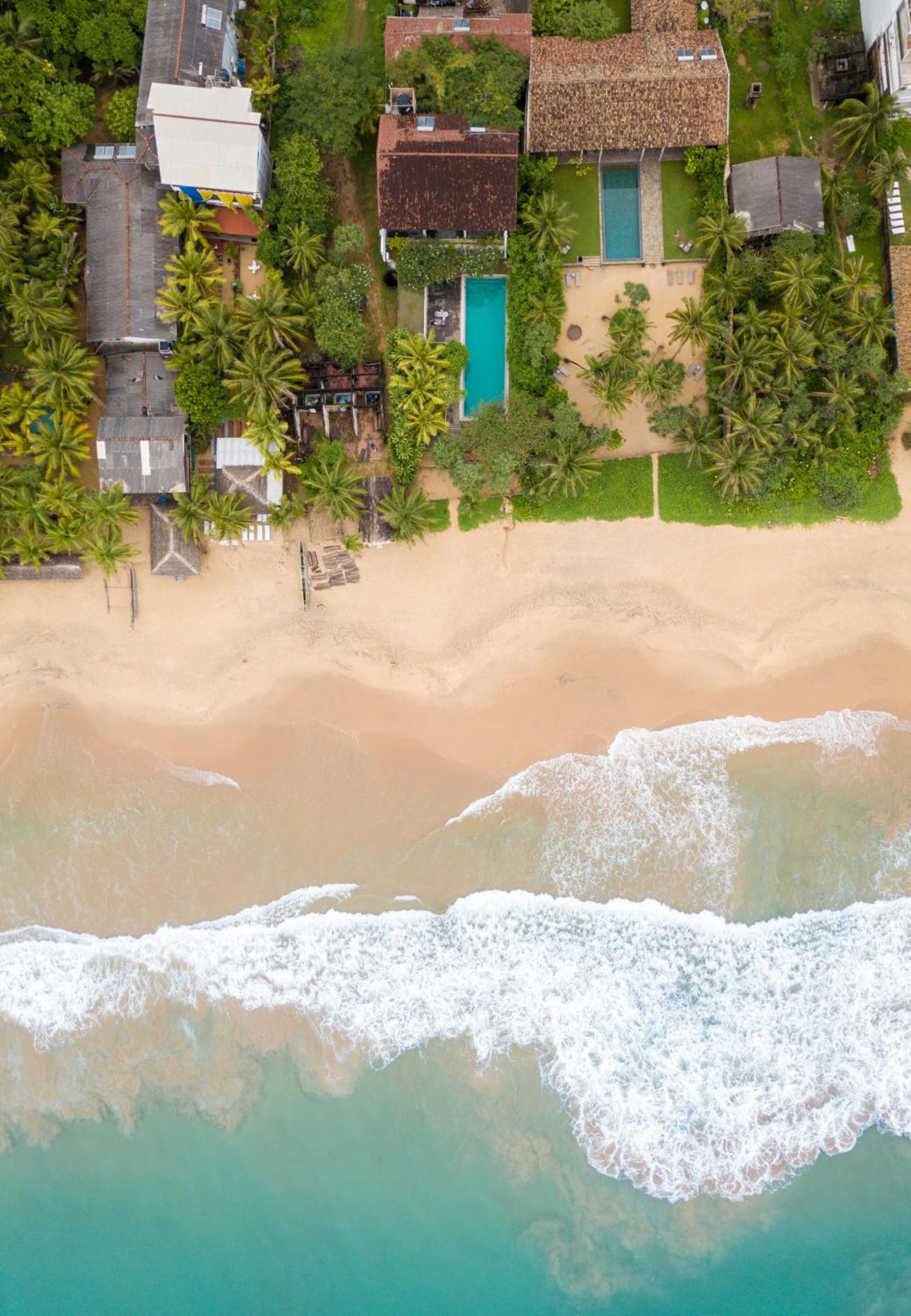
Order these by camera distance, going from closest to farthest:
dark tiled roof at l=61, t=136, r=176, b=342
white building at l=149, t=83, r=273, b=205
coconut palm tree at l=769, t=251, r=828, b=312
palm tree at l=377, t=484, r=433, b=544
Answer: coconut palm tree at l=769, t=251, r=828, b=312, white building at l=149, t=83, r=273, b=205, dark tiled roof at l=61, t=136, r=176, b=342, palm tree at l=377, t=484, r=433, b=544

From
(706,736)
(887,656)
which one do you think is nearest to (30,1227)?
(706,736)

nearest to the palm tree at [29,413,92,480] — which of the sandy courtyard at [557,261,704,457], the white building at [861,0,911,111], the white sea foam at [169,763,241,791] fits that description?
the white sea foam at [169,763,241,791]

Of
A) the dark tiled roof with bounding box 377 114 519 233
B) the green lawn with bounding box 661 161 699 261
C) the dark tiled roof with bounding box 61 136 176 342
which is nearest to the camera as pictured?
the dark tiled roof with bounding box 377 114 519 233

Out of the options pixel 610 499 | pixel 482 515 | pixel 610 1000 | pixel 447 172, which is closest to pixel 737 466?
pixel 610 499

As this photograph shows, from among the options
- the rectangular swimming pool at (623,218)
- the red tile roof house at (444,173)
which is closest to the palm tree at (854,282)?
the rectangular swimming pool at (623,218)

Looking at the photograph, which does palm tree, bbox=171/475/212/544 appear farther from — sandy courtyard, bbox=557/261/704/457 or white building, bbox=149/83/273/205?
sandy courtyard, bbox=557/261/704/457
